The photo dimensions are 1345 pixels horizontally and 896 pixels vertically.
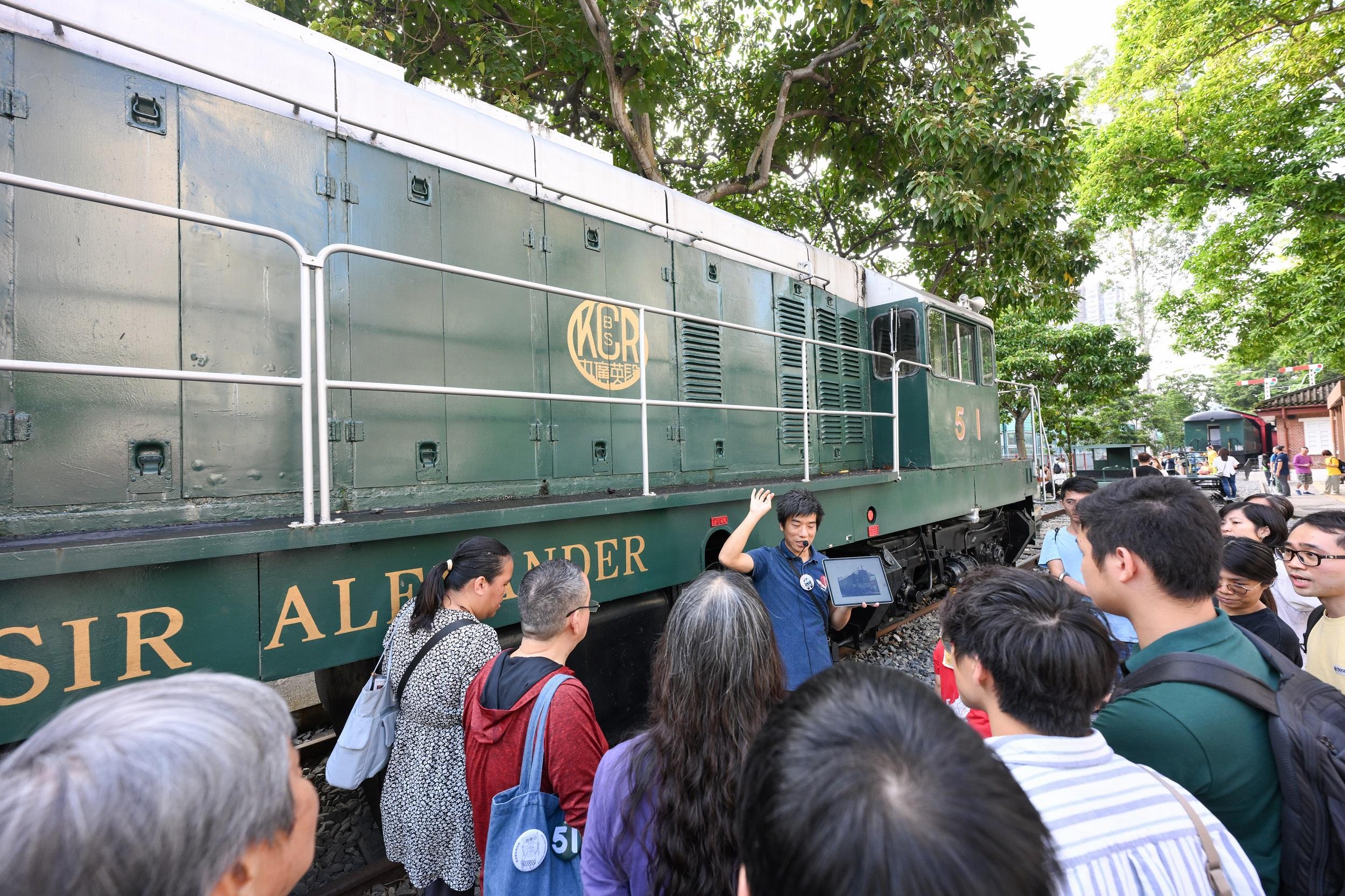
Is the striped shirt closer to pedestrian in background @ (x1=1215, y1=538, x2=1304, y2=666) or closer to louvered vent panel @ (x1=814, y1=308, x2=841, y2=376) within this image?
pedestrian in background @ (x1=1215, y1=538, x2=1304, y2=666)

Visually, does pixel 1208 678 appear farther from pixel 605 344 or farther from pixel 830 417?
pixel 830 417

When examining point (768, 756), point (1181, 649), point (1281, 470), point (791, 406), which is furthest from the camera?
point (1281, 470)

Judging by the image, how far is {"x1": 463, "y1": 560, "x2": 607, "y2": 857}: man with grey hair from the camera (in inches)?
66.7

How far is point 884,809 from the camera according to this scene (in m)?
0.63

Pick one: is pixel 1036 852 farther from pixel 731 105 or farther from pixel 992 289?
pixel 731 105

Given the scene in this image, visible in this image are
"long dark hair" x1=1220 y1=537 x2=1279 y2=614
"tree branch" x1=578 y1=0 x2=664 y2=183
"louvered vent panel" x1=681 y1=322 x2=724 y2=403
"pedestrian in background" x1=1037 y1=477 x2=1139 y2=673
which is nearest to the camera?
"long dark hair" x1=1220 y1=537 x2=1279 y2=614

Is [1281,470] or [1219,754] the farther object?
[1281,470]

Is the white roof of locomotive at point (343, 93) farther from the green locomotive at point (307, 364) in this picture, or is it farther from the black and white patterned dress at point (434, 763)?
the black and white patterned dress at point (434, 763)

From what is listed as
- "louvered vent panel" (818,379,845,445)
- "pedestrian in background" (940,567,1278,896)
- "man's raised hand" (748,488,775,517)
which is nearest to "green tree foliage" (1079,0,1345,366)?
"louvered vent panel" (818,379,845,445)

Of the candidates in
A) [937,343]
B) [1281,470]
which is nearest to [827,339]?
[937,343]

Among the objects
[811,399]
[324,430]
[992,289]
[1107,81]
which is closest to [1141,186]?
[1107,81]

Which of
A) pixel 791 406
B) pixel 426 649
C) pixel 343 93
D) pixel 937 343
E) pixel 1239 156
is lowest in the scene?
pixel 426 649

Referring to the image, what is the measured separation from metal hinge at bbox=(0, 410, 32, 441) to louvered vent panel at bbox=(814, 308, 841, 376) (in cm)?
505

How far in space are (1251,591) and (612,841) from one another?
252 centimetres
